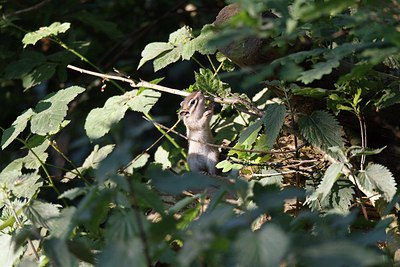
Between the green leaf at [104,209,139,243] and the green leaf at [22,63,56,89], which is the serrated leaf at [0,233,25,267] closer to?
the green leaf at [104,209,139,243]

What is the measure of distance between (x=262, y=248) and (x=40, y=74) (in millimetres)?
3608

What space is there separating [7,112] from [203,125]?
7.66 ft

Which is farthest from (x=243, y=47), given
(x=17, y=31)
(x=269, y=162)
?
(x=17, y=31)

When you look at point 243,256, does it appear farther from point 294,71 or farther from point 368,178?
point 368,178

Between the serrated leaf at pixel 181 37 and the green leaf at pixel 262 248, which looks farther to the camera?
the serrated leaf at pixel 181 37

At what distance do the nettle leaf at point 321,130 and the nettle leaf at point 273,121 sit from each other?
0.14 m

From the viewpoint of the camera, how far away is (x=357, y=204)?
344 centimetres

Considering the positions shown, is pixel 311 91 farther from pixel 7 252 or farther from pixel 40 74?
pixel 40 74

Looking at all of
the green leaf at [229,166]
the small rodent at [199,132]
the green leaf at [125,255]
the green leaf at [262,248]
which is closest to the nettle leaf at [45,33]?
the small rodent at [199,132]

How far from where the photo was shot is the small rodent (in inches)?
169

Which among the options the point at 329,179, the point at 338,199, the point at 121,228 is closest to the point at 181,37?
the point at 338,199

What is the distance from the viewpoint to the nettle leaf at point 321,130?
342 centimetres

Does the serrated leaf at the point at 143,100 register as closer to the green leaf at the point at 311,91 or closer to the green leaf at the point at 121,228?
the green leaf at the point at 311,91

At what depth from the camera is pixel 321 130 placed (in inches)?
136
